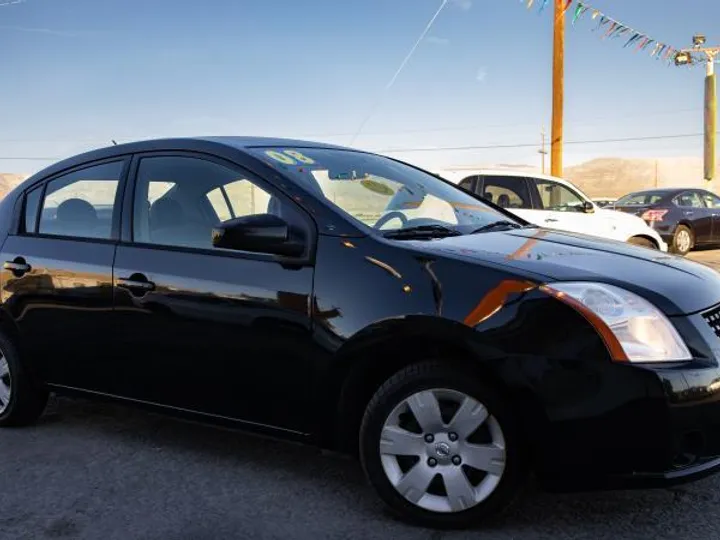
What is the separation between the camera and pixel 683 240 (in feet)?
50.4

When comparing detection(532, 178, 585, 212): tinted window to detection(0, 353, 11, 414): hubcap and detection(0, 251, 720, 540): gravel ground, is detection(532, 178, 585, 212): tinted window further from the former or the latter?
detection(0, 353, 11, 414): hubcap

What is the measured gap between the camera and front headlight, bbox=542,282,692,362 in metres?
2.77

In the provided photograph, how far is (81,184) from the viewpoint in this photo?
4324 mm

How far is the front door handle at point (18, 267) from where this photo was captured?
168 inches

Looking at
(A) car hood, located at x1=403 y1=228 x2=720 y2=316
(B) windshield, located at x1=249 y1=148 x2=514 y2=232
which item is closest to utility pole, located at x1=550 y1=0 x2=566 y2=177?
(B) windshield, located at x1=249 y1=148 x2=514 y2=232

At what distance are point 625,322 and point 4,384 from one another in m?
3.44

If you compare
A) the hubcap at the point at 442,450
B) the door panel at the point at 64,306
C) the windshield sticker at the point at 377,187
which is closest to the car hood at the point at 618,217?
the windshield sticker at the point at 377,187

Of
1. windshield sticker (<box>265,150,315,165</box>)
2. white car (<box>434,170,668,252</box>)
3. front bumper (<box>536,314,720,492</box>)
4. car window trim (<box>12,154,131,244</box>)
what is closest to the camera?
front bumper (<box>536,314,720,492</box>)

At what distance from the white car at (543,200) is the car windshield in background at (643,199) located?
488 cm

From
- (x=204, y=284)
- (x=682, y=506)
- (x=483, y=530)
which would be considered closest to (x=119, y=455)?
(x=204, y=284)

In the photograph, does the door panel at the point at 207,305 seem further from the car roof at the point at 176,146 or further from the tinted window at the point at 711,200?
the tinted window at the point at 711,200

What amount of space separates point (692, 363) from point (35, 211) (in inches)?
140

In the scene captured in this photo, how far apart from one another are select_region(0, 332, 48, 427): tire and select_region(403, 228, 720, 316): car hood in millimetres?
2455

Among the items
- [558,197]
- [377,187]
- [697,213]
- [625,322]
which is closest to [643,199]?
[697,213]
